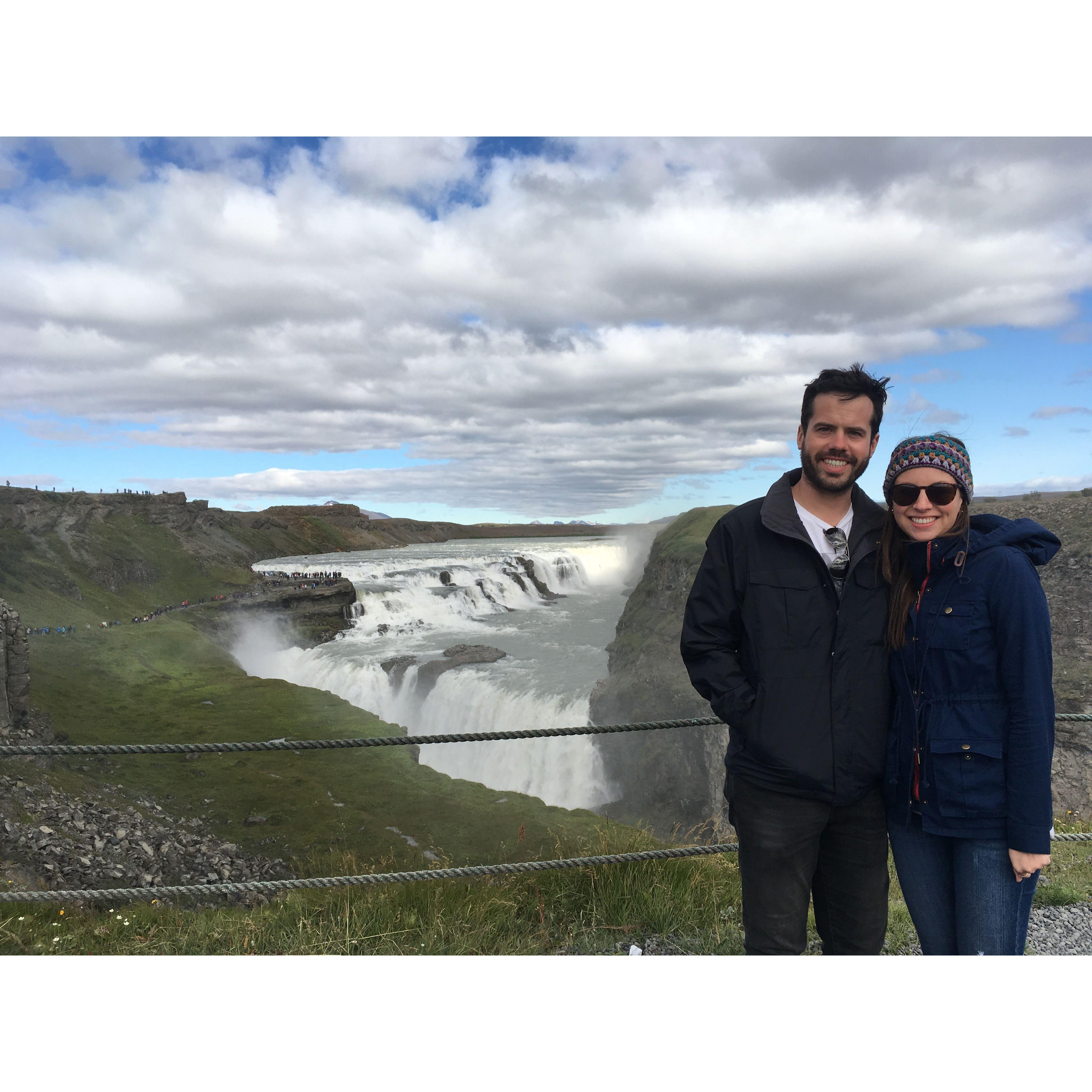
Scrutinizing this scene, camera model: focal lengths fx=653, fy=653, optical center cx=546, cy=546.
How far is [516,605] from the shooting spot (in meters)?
62.4

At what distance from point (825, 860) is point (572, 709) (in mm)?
31416

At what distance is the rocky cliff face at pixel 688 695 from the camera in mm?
25047

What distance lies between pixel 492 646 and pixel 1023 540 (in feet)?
143

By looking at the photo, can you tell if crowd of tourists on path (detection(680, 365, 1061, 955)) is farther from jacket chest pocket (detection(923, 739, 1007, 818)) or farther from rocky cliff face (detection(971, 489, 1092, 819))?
rocky cliff face (detection(971, 489, 1092, 819))

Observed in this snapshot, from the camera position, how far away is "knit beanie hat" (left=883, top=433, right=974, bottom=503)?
239 centimetres

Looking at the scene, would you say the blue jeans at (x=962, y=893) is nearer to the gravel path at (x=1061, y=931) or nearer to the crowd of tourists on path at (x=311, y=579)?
the gravel path at (x=1061, y=931)

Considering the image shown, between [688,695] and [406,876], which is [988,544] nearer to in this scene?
[406,876]

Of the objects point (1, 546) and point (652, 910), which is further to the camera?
point (1, 546)

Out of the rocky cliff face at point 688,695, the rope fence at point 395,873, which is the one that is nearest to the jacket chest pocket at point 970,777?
the rope fence at point 395,873

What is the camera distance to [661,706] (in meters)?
32.3

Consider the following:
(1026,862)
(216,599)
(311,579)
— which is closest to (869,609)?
(1026,862)

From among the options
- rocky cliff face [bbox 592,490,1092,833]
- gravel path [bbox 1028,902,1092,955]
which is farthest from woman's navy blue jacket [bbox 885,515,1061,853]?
rocky cliff face [bbox 592,490,1092,833]

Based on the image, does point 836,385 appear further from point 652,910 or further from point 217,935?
point 217,935

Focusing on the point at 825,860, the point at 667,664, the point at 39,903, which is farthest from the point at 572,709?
the point at 825,860
